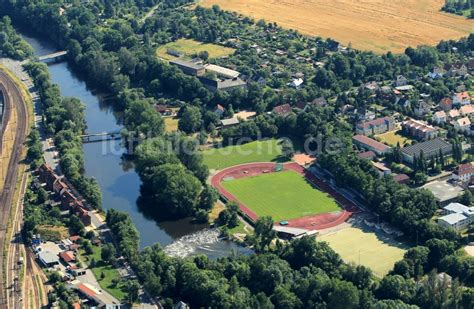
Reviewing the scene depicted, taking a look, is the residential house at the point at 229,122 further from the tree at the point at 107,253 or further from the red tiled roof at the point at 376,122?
the tree at the point at 107,253

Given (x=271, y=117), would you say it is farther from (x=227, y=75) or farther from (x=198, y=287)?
(x=198, y=287)

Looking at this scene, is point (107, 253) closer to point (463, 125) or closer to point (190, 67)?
point (463, 125)

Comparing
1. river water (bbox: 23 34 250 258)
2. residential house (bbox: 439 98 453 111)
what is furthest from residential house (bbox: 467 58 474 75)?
river water (bbox: 23 34 250 258)

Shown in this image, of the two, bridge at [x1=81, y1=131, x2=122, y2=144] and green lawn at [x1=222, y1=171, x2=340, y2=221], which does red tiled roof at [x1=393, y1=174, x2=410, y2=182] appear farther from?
bridge at [x1=81, y1=131, x2=122, y2=144]

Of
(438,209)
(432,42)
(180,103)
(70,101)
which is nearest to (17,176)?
(70,101)

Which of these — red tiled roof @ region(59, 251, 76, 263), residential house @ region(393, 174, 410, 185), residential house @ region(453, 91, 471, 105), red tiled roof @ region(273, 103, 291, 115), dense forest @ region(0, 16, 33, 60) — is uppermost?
residential house @ region(453, 91, 471, 105)

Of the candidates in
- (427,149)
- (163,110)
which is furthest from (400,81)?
(163,110)

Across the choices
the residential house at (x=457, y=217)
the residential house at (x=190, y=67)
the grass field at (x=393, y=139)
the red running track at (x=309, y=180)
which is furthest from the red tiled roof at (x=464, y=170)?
the residential house at (x=190, y=67)
